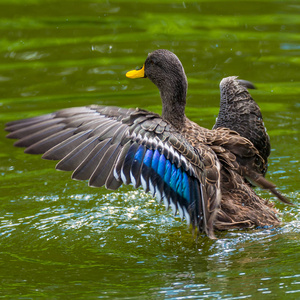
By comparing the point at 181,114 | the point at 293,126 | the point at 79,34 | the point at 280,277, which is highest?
the point at 79,34

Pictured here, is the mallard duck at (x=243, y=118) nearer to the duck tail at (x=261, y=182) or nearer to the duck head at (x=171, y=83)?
the duck tail at (x=261, y=182)

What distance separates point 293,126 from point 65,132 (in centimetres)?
433

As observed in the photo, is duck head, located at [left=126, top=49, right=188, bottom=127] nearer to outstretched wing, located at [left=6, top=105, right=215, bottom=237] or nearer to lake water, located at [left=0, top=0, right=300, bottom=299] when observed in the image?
outstretched wing, located at [left=6, top=105, right=215, bottom=237]

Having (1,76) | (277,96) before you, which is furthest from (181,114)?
(1,76)

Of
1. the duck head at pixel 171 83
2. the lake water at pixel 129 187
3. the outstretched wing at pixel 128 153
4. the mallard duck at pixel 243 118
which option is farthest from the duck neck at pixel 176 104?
the lake water at pixel 129 187

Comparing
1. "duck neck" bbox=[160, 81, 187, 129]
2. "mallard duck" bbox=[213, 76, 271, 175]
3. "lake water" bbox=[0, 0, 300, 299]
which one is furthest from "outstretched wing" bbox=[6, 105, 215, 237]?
"mallard duck" bbox=[213, 76, 271, 175]

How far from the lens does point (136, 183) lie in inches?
247

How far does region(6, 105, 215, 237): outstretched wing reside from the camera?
6.29 meters

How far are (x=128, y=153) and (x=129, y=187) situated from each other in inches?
81.6

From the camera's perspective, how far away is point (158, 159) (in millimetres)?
6395

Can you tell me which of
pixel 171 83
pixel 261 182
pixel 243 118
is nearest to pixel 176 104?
pixel 171 83

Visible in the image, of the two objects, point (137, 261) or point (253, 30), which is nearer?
point (137, 261)

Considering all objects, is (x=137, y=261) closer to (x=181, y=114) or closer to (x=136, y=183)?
(x=136, y=183)

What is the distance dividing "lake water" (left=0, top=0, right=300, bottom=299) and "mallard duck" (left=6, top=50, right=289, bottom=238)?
381 millimetres
